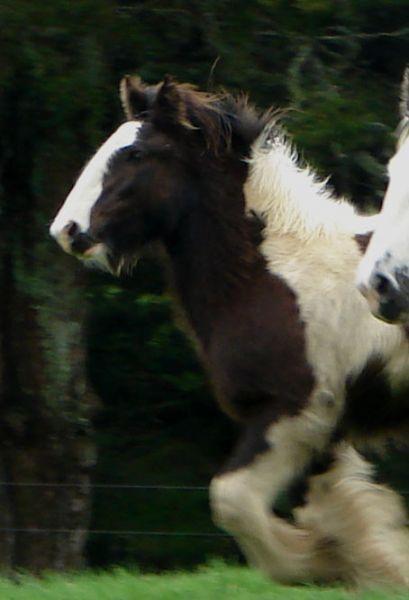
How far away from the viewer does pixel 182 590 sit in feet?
19.9

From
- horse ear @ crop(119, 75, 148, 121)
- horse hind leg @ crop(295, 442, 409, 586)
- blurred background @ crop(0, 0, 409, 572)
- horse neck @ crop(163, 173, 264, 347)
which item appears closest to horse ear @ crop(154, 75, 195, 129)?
horse ear @ crop(119, 75, 148, 121)

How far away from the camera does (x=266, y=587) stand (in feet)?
20.5

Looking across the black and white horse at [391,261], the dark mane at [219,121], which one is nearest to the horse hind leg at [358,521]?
the black and white horse at [391,261]

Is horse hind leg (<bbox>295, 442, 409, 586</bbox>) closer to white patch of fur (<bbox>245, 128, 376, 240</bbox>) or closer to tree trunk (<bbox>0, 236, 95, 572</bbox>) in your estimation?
white patch of fur (<bbox>245, 128, 376, 240</bbox>)

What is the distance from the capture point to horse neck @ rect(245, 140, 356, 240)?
23.2 ft

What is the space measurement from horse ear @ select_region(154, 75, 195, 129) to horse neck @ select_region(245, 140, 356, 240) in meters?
0.35

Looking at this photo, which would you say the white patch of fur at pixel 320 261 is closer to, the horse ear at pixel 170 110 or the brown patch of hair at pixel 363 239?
the brown patch of hair at pixel 363 239

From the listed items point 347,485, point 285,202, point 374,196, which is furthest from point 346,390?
point 374,196

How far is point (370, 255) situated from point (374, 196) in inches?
193

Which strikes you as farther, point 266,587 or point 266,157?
point 266,157

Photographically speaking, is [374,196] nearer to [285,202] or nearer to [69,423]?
[69,423]

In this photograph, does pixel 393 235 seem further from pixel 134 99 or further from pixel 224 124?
pixel 134 99

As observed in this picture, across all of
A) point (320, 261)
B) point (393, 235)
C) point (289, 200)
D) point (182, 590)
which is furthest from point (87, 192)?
point (182, 590)

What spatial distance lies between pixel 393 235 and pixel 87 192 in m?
1.87
